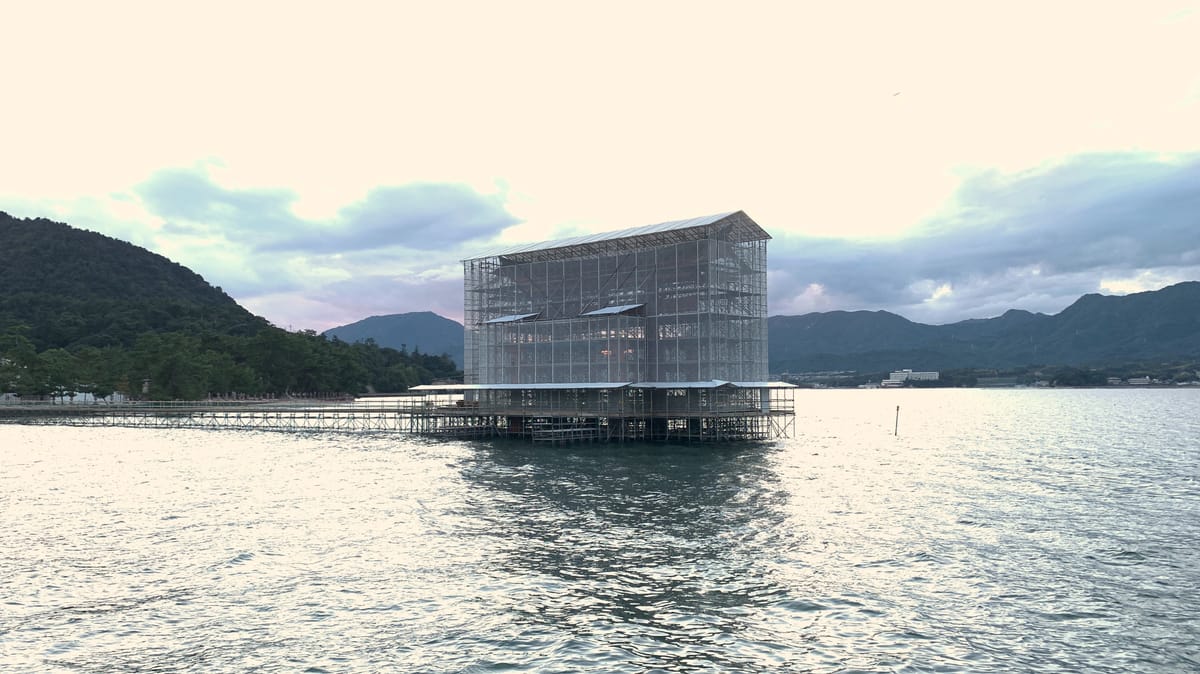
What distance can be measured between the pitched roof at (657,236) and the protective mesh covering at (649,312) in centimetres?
14

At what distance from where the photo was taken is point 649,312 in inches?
3423

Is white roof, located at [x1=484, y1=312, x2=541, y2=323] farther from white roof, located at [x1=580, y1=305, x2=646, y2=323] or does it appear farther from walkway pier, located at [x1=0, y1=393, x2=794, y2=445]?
walkway pier, located at [x1=0, y1=393, x2=794, y2=445]

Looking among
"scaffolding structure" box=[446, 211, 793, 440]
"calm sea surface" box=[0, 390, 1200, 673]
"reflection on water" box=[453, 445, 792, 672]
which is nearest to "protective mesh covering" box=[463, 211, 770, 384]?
→ "scaffolding structure" box=[446, 211, 793, 440]

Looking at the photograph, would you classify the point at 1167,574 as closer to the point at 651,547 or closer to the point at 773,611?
the point at 773,611

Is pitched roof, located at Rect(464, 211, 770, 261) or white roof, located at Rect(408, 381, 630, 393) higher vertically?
pitched roof, located at Rect(464, 211, 770, 261)

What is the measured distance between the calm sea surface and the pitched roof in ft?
102

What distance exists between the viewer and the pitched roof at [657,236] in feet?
273

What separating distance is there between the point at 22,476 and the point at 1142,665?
71.3m

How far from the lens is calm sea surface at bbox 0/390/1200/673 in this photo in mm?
21469

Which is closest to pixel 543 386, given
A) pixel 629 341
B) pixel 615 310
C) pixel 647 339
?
pixel 629 341

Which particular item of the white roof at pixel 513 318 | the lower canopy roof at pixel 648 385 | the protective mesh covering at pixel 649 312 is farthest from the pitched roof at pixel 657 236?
the lower canopy roof at pixel 648 385

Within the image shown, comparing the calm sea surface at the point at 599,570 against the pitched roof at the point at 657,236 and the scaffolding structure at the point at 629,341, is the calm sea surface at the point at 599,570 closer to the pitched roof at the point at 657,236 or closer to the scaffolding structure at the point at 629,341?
the scaffolding structure at the point at 629,341

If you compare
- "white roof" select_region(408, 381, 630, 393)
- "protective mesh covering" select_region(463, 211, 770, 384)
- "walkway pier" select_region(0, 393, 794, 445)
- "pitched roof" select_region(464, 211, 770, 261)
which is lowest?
"walkway pier" select_region(0, 393, 794, 445)

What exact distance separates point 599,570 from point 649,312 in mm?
58715
